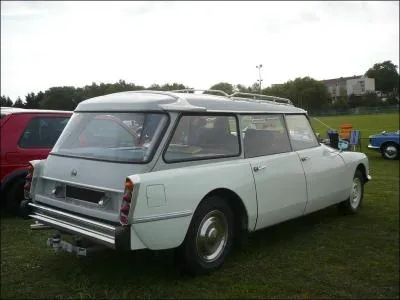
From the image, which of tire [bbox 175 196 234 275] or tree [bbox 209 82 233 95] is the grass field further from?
tree [bbox 209 82 233 95]

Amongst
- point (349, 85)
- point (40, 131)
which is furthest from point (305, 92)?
point (40, 131)

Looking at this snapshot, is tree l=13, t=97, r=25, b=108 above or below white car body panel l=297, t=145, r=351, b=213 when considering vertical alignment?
above

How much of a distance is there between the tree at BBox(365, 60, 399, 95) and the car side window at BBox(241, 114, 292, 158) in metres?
1.25

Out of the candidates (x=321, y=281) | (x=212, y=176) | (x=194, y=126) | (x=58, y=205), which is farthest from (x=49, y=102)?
(x=321, y=281)

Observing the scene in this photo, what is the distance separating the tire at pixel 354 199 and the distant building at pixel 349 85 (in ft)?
6.36

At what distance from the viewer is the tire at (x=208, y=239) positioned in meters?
4.16

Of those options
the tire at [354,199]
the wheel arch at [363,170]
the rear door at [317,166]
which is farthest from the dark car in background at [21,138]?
the wheel arch at [363,170]

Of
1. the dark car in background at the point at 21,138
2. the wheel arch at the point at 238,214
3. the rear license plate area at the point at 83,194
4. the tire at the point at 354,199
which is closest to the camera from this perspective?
the rear license plate area at the point at 83,194

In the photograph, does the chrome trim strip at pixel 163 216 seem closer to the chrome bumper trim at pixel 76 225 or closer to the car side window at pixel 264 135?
the chrome bumper trim at pixel 76 225

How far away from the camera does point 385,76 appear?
14.8ft

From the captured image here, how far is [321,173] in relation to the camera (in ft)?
18.8

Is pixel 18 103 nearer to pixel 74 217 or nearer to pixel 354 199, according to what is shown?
pixel 74 217

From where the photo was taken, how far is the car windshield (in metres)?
3.97

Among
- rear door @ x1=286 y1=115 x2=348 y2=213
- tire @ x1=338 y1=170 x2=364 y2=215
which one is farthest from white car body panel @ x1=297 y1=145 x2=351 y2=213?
tire @ x1=338 y1=170 x2=364 y2=215
